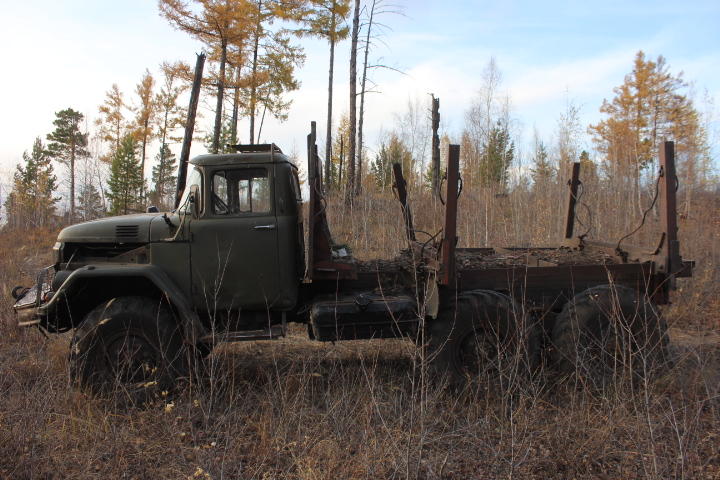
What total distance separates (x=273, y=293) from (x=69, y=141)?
41447mm

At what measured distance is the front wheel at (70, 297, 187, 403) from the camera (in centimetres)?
406

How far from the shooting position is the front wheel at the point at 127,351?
13.3 feet

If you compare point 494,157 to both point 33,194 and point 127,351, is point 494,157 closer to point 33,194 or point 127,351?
point 127,351

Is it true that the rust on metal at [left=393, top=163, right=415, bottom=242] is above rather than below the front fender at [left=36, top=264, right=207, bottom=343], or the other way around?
above

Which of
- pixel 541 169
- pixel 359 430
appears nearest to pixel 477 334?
pixel 359 430

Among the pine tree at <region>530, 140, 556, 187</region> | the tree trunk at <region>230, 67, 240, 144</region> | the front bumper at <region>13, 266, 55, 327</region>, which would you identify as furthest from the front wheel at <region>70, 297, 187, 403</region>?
the tree trunk at <region>230, 67, 240, 144</region>

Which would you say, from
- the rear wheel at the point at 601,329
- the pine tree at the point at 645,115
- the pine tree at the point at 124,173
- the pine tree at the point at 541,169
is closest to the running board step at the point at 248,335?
the rear wheel at the point at 601,329

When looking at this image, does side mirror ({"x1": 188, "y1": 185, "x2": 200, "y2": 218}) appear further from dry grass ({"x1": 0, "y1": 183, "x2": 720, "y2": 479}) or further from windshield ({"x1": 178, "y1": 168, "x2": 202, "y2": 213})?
dry grass ({"x1": 0, "y1": 183, "x2": 720, "y2": 479})

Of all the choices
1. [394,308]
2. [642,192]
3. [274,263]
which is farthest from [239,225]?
[642,192]

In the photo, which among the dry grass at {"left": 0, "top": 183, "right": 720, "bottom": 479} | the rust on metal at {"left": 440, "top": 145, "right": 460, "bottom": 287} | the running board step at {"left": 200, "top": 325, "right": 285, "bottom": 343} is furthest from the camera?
the running board step at {"left": 200, "top": 325, "right": 285, "bottom": 343}

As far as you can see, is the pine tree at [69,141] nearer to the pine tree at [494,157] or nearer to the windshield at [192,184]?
the pine tree at [494,157]

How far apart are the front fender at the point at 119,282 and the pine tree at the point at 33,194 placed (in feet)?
74.2

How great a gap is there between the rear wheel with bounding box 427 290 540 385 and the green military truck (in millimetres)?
13

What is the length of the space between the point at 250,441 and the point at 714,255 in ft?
34.1
